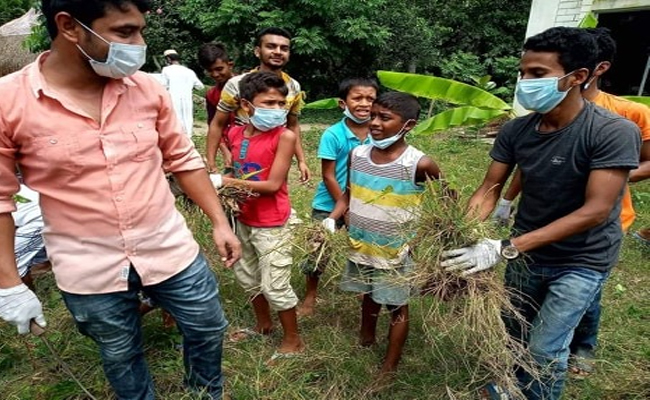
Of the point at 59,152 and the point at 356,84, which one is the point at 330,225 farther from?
the point at 59,152

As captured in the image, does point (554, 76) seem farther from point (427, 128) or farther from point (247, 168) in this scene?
point (427, 128)

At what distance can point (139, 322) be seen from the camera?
193 cm

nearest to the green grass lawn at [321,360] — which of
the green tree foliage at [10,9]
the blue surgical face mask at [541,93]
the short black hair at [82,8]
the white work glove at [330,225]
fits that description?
the white work glove at [330,225]

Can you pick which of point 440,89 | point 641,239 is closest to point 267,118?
point 440,89

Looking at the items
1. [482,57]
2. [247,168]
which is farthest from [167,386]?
[482,57]

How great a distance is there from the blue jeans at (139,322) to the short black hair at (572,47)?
1.65 metres

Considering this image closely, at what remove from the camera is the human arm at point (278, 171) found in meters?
2.55

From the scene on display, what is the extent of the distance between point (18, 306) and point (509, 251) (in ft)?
5.96

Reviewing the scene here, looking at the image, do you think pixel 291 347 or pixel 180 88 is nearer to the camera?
pixel 291 347

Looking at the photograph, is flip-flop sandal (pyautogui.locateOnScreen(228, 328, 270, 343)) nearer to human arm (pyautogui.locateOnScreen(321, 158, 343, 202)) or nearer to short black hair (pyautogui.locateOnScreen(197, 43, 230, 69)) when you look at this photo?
human arm (pyautogui.locateOnScreen(321, 158, 343, 202))

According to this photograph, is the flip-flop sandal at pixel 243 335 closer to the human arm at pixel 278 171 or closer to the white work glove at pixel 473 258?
the human arm at pixel 278 171

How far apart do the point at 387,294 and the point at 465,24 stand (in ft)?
45.6

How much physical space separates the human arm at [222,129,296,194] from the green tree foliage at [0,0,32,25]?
25.3 m

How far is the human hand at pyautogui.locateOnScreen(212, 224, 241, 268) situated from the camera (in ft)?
6.73
